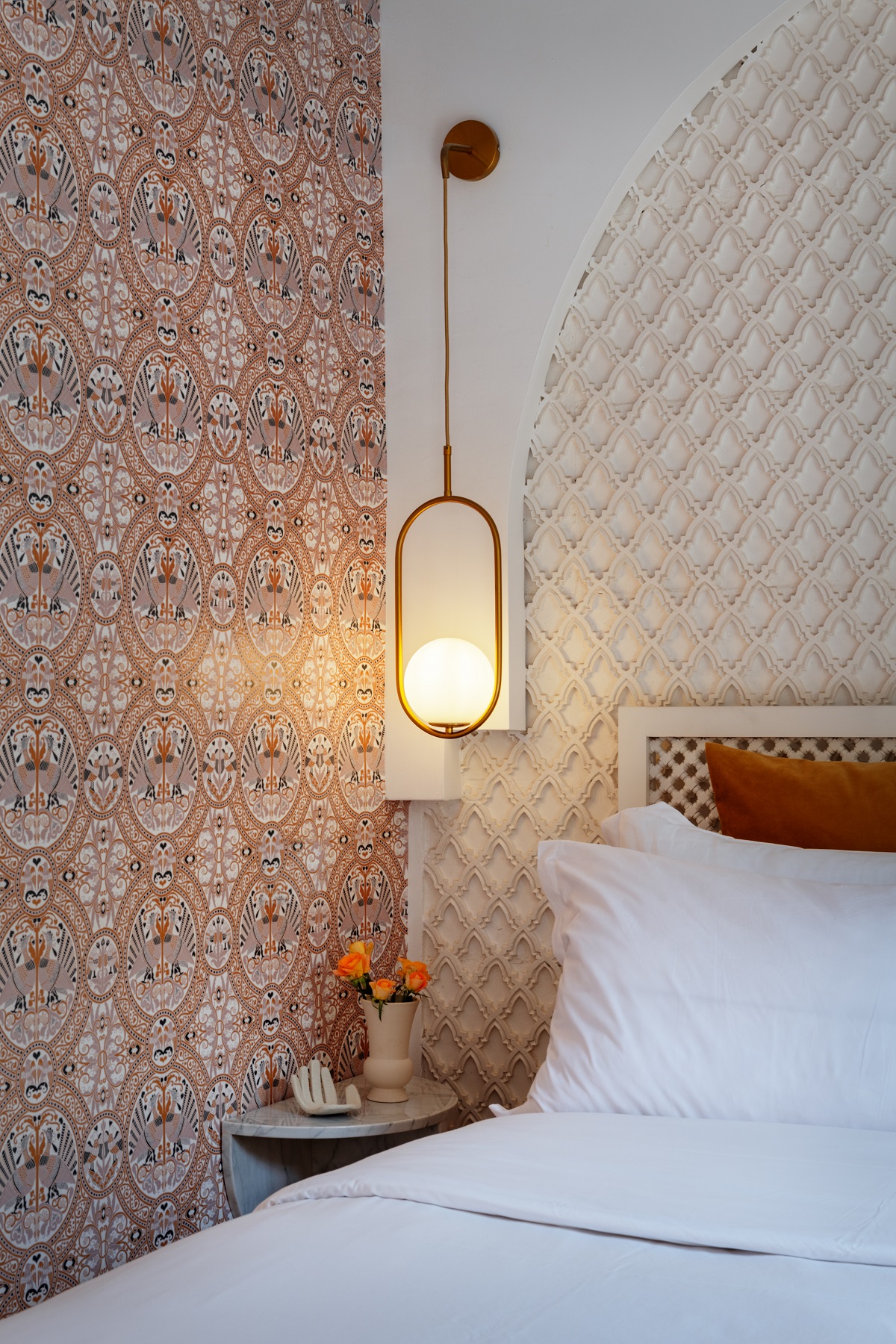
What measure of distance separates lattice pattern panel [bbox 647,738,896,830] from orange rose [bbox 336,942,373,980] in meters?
0.69

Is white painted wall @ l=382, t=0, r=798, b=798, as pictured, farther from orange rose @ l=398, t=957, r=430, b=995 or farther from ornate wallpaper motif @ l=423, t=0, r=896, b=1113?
orange rose @ l=398, t=957, r=430, b=995

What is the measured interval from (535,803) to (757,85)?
163 centimetres

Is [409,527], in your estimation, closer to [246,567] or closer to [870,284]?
[246,567]

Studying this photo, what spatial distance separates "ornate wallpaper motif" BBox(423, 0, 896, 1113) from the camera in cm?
235

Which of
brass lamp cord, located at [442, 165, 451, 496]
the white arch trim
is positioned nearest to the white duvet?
the white arch trim

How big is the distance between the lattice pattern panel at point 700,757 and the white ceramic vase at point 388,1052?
0.71 meters

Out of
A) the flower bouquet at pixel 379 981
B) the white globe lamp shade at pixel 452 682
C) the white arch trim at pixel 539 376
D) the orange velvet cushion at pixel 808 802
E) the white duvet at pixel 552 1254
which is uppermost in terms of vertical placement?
the white arch trim at pixel 539 376

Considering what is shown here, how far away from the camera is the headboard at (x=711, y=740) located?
2279mm

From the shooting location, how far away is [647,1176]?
4.57ft

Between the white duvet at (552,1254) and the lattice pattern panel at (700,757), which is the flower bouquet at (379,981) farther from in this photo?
the white duvet at (552,1254)

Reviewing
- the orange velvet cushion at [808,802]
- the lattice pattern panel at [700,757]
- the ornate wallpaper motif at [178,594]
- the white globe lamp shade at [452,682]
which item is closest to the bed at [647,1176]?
the orange velvet cushion at [808,802]

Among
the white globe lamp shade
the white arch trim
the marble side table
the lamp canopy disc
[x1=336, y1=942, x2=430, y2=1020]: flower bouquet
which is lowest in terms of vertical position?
the marble side table

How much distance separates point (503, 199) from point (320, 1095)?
78.9 inches

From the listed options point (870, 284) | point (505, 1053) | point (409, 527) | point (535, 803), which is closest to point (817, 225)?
point (870, 284)
